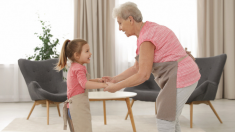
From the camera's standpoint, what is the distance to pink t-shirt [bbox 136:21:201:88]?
1.40 m

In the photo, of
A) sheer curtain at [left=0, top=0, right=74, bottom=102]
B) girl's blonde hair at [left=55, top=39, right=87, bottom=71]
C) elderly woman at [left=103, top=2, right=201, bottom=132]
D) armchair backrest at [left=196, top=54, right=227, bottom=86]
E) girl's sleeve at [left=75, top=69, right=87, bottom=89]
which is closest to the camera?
elderly woman at [left=103, top=2, right=201, bottom=132]

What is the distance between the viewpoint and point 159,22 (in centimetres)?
518

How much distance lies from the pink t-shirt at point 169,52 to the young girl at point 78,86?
0.55 metres

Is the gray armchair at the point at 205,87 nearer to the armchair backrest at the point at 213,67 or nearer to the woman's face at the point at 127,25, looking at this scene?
the armchair backrest at the point at 213,67

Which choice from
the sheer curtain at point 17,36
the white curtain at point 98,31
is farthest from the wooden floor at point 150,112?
the white curtain at point 98,31

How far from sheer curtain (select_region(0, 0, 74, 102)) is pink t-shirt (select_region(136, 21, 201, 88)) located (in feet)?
12.5

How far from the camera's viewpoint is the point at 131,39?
5184 mm

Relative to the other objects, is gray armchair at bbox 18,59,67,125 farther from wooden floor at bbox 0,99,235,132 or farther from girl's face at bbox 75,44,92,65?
girl's face at bbox 75,44,92,65

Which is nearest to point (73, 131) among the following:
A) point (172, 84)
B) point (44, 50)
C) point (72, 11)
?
point (172, 84)

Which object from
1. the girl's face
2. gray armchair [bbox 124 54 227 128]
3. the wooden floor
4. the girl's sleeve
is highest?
the girl's face

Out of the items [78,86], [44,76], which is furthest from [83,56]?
[44,76]

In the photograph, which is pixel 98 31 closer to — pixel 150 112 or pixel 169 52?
pixel 150 112

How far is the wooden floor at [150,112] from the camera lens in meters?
3.15

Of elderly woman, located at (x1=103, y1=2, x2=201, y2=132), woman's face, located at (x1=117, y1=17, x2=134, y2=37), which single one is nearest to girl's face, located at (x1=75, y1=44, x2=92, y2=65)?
woman's face, located at (x1=117, y1=17, x2=134, y2=37)
